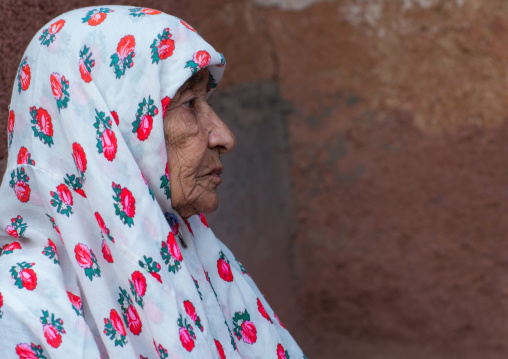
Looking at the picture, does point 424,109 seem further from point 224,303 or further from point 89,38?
point 89,38

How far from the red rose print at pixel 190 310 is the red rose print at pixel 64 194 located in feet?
1.09

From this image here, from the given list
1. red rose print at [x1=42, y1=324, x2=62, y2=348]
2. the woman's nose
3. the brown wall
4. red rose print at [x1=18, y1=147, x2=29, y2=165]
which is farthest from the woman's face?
the brown wall

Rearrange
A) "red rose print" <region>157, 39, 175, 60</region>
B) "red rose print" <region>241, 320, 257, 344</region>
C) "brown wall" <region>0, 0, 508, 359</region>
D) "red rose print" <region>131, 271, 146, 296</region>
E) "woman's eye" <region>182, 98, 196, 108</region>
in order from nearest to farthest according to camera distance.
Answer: "red rose print" <region>131, 271, 146, 296</region> → "red rose print" <region>157, 39, 175, 60</region> → "woman's eye" <region>182, 98, 196, 108</region> → "red rose print" <region>241, 320, 257, 344</region> → "brown wall" <region>0, 0, 508, 359</region>

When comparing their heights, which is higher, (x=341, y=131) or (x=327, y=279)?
(x=341, y=131)

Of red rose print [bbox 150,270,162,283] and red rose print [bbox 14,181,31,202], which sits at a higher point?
red rose print [bbox 14,181,31,202]

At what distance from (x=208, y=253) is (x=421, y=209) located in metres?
1.71

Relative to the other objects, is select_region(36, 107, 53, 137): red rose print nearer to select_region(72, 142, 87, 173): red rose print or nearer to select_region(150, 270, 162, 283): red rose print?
select_region(72, 142, 87, 173): red rose print

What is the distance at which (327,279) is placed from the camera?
3594 millimetres

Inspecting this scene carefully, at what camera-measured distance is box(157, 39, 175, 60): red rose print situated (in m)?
1.61

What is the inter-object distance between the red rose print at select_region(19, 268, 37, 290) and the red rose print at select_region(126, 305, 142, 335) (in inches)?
8.4

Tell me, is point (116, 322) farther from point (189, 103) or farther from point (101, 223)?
point (189, 103)

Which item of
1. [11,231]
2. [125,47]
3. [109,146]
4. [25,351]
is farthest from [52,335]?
[125,47]

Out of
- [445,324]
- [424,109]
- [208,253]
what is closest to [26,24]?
[208,253]

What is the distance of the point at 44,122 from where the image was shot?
157cm
